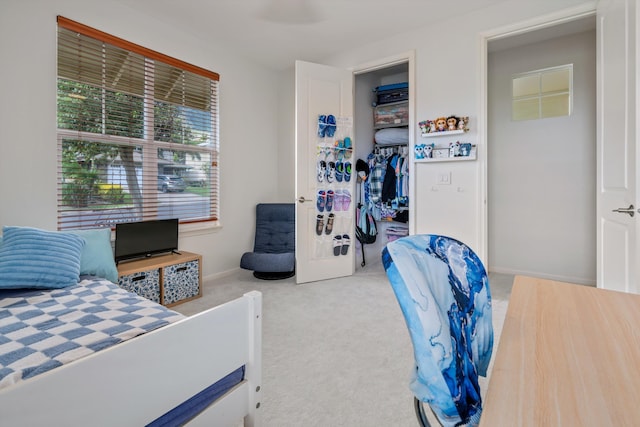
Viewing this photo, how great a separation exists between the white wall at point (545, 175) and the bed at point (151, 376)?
3.50 m

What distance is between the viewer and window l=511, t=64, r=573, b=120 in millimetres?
3227

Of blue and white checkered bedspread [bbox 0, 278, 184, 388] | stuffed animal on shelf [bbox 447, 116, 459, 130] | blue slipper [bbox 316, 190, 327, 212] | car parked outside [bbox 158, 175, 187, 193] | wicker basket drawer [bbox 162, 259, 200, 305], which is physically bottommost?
wicker basket drawer [bbox 162, 259, 200, 305]

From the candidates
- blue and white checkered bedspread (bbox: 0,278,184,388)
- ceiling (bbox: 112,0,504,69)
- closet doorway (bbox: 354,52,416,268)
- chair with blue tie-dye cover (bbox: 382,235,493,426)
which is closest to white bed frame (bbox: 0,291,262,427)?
blue and white checkered bedspread (bbox: 0,278,184,388)

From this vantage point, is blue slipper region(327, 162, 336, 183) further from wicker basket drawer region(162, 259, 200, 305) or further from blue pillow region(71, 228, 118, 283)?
blue pillow region(71, 228, 118, 283)

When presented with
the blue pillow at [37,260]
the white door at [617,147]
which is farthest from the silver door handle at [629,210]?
the blue pillow at [37,260]

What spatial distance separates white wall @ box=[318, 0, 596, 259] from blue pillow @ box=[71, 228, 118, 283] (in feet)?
8.97

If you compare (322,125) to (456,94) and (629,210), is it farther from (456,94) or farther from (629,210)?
(629,210)

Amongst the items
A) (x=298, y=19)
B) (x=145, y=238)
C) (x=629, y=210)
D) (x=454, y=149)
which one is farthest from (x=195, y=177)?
(x=629, y=210)

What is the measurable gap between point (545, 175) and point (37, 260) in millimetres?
4380

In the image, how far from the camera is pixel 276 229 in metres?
3.82

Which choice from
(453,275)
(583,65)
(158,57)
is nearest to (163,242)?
(158,57)

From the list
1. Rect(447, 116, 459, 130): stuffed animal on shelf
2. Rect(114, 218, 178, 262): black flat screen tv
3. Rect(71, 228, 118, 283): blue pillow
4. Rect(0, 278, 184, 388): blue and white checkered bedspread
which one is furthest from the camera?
Rect(447, 116, 459, 130): stuffed animal on shelf

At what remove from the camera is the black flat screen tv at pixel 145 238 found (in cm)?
260

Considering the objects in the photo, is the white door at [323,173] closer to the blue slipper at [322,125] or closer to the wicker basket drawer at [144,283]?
the blue slipper at [322,125]
